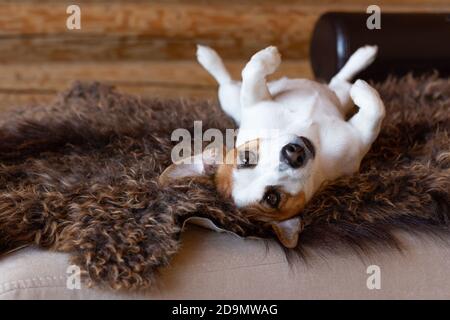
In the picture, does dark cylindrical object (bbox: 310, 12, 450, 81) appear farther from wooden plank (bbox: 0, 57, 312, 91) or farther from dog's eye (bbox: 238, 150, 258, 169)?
dog's eye (bbox: 238, 150, 258, 169)

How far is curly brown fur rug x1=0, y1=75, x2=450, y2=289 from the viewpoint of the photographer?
1.30 m

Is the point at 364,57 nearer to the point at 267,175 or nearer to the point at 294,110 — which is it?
the point at 294,110

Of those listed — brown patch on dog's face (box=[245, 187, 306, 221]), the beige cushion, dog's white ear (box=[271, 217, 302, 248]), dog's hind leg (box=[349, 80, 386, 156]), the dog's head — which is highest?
dog's hind leg (box=[349, 80, 386, 156])

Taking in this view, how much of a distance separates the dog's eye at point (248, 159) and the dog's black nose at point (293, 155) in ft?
0.25

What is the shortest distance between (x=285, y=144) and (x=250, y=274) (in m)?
0.34

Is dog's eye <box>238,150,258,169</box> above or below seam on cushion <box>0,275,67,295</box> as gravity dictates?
above

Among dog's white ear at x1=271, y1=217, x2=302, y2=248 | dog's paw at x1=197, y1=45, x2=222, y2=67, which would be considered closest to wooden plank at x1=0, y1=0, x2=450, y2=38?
dog's paw at x1=197, y1=45, x2=222, y2=67

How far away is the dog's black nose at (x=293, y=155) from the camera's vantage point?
148cm

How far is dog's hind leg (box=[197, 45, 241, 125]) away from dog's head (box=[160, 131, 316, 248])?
340mm

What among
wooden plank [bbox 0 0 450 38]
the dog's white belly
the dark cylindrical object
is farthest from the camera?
wooden plank [bbox 0 0 450 38]

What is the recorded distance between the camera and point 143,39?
9.64 feet

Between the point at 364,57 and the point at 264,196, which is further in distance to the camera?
the point at 364,57

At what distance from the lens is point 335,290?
1.35 meters

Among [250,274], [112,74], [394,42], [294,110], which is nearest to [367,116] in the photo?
[294,110]
